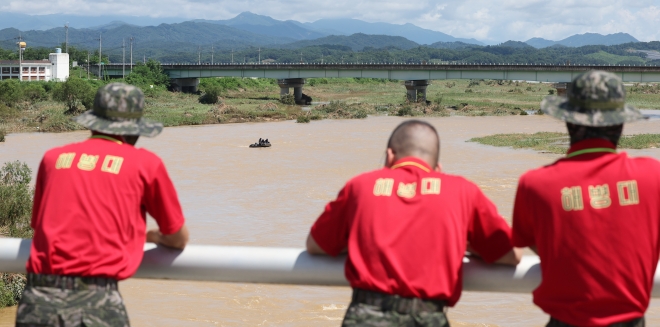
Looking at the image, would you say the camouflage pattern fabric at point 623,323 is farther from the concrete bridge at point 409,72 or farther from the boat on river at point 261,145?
the concrete bridge at point 409,72

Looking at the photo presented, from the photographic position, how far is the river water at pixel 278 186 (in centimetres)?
1516

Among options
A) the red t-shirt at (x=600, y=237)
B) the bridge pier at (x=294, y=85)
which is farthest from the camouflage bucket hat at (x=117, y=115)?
the bridge pier at (x=294, y=85)

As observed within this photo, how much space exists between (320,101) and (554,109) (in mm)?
86658

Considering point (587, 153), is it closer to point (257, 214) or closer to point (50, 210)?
point (50, 210)

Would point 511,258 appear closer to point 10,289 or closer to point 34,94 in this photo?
point 10,289

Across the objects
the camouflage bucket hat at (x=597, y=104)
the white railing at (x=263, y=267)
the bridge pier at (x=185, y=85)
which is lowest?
the bridge pier at (x=185, y=85)

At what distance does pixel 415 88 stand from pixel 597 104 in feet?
255

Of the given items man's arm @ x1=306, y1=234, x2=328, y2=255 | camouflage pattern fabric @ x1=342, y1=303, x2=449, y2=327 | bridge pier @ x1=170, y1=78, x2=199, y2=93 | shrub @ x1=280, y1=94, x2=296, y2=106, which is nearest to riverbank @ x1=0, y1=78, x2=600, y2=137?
shrub @ x1=280, y1=94, x2=296, y2=106

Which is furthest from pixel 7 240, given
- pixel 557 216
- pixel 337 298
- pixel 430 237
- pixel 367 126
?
pixel 367 126

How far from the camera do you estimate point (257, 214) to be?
78.1 feet

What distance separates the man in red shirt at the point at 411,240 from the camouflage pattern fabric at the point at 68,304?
0.97 meters

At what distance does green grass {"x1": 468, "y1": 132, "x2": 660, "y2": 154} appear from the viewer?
132ft

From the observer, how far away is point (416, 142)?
352cm

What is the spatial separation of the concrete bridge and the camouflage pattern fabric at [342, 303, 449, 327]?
7053 centimetres
